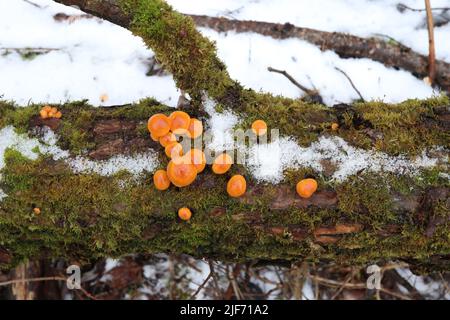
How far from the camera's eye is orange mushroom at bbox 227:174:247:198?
97.0 inches

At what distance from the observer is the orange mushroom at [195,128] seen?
2.56 m

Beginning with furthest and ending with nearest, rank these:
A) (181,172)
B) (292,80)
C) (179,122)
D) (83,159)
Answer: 1. (292,80)
2. (83,159)
3. (179,122)
4. (181,172)

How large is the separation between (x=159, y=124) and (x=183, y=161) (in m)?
0.26

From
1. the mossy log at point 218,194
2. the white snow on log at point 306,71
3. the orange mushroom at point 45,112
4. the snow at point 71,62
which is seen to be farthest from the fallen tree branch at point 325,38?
the orange mushroom at point 45,112

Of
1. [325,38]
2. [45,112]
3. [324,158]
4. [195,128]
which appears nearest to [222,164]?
[195,128]

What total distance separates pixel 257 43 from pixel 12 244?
2626mm

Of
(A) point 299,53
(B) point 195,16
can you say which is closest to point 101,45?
(B) point 195,16

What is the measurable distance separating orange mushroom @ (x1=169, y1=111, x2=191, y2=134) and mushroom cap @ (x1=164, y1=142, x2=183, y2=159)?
0.08 metres

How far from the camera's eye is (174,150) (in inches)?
98.7

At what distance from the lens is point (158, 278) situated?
4.39 metres

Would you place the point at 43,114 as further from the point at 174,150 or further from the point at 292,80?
the point at 292,80

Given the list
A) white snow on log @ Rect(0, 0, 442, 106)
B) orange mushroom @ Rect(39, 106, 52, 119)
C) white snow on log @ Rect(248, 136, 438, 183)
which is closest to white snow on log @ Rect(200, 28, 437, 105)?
white snow on log @ Rect(0, 0, 442, 106)
